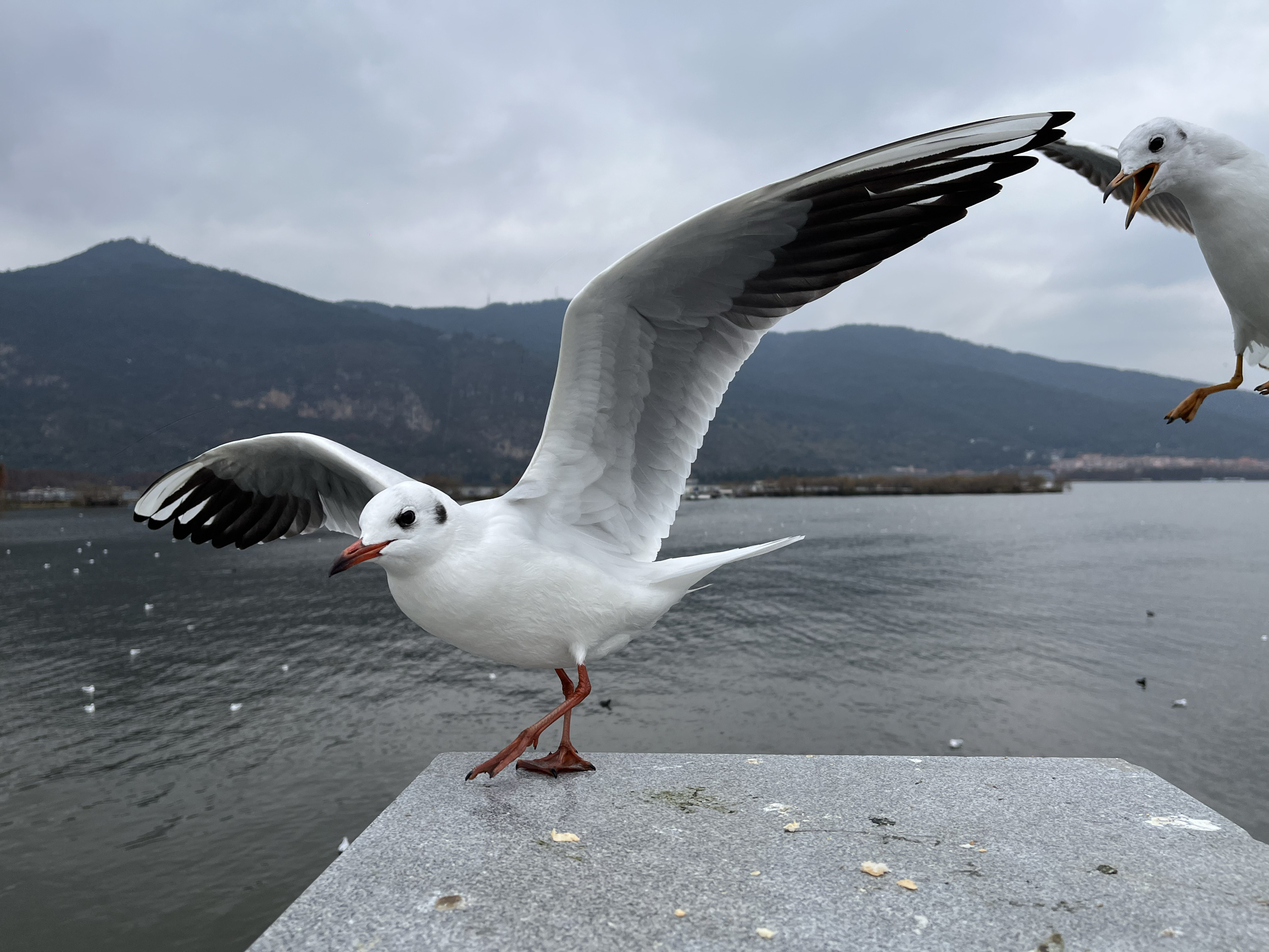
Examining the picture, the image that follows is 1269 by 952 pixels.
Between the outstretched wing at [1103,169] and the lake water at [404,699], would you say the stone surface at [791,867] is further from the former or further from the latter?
the lake water at [404,699]

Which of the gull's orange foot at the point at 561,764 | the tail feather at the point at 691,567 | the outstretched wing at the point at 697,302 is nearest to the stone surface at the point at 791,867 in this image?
the gull's orange foot at the point at 561,764

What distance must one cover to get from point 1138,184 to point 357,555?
3.37 metres

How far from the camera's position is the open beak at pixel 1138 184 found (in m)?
2.40

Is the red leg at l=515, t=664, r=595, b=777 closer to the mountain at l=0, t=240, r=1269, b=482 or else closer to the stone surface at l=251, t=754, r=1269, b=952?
the stone surface at l=251, t=754, r=1269, b=952

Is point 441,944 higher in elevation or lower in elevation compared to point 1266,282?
lower

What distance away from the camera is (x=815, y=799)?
156 inches

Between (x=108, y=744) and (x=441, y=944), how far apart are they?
20566 millimetres

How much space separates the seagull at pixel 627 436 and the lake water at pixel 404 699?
10.5 m

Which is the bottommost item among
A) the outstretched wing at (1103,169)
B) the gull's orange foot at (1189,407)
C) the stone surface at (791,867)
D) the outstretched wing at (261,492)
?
the stone surface at (791,867)

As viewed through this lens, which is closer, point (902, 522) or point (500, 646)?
point (500, 646)

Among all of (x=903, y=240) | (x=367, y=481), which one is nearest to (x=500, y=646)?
(x=367, y=481)

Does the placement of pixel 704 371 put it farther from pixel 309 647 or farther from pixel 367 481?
pixel 309 647

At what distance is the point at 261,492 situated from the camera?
16.4ft

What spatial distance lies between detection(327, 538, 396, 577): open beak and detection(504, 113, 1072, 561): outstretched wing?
84 cm
